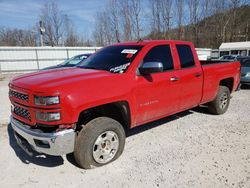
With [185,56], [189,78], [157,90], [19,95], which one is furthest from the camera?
[185,56]

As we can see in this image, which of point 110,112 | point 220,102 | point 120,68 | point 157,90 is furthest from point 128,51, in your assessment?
point 220,102

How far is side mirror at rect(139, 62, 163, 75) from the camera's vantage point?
3.70 meters

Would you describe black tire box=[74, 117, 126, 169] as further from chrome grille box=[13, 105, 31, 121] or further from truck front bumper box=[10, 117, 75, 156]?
chrome grille box=[13, 105, 31, 121]

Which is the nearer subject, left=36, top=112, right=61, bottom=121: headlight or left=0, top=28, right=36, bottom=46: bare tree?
left=36, top=112, right=61, bottom=121: headlight

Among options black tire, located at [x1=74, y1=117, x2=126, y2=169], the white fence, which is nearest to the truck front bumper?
black tire, located at [x1=74, y1=117, x2=126, y2=169]

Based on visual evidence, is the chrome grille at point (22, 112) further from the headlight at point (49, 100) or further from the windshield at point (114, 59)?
the windshield at point (114, 59)

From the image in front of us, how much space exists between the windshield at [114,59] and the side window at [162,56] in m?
0.25

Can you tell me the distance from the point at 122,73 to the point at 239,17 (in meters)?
52.9

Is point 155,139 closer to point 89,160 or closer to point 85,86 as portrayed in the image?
point 89,160

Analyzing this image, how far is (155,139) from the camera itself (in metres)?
4.59

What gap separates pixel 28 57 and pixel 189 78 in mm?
24004

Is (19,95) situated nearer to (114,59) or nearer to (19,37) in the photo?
(114,59)

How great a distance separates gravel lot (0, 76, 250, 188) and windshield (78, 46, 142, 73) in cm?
154

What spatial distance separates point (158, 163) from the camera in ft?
12.0
